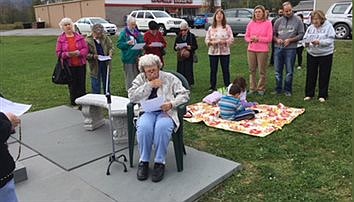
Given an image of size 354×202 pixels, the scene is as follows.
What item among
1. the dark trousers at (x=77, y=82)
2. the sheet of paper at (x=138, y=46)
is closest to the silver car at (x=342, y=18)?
the sheet of paper at (x=138, y=46)

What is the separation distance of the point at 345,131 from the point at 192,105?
8.22 ft

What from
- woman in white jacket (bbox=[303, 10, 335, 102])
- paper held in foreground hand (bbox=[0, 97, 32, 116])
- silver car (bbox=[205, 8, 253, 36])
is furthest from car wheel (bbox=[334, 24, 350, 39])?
paper held in foreground hand (bbox=[0, 97, 32, 116])

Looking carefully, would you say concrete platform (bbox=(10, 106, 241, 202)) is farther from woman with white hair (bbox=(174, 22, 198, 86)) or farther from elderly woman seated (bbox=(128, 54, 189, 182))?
woman with white hair (bbox=(174, 22, 198, 86))

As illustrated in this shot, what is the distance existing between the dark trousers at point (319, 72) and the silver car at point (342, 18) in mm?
9841

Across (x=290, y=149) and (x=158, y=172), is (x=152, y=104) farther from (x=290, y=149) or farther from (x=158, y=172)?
(x=290, y=149)

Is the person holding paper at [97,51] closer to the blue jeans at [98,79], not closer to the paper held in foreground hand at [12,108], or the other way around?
the blue jeans at [98,79]

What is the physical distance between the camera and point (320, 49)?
5797mm

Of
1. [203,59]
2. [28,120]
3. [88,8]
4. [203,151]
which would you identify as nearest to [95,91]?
[28,120]

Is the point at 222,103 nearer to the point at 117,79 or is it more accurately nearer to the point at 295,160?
the point at 295,160

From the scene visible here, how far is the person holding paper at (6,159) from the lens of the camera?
187 centimetres

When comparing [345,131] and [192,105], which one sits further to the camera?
[192,105]

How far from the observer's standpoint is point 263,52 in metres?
6.31

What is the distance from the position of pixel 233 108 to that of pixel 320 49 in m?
1.85

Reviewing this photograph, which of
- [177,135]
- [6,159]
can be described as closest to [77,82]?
[177,135]
